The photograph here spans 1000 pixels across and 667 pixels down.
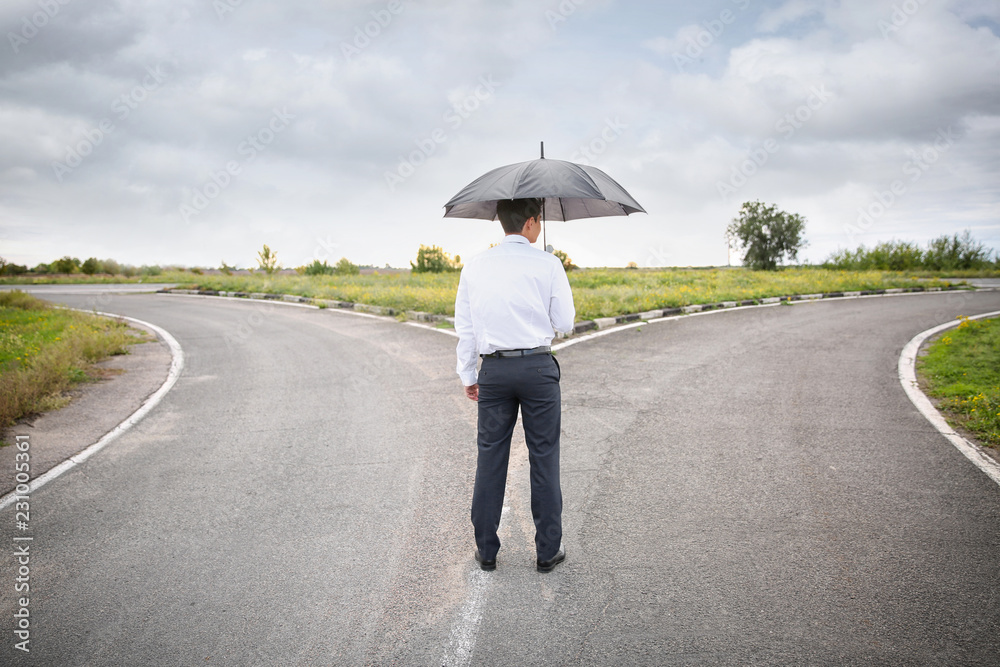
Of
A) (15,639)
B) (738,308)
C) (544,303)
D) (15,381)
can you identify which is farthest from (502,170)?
(738,308)

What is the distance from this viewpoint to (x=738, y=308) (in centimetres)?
1617

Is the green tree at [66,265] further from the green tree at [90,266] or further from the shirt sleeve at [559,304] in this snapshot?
the shirt sleeve at [559,304]

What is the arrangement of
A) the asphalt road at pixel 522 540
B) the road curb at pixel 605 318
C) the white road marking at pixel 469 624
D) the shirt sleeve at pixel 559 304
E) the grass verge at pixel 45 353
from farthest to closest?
1. the road curb at pixel 605 318
2. the grass verge at pixel 45 353
3. the shirt sleeve at pixel 559 304
4. the asphalt road at pixel 522 540
5. the white road marking at pixel 469 624

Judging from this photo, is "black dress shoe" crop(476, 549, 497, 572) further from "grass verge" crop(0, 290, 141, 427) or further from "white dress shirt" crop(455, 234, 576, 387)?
"grass verge" crop(0, 290, 141, 427)

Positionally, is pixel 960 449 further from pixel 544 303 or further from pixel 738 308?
pixel 738 308

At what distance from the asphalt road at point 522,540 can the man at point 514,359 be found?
36 cm

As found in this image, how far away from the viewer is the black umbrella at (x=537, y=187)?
3266 mm

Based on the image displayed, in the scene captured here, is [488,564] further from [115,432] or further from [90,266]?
[90,266]

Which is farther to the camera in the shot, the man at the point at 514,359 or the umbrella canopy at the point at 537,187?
the umbrella canopy at the point at 537,187

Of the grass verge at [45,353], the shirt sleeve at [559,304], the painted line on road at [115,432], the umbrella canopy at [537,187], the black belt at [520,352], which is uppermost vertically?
the umbrella canopy at [537,187]

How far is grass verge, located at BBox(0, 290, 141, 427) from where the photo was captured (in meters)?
6.76

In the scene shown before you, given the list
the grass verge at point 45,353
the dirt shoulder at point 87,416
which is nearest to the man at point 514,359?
the dirt shoulder at point 87,416

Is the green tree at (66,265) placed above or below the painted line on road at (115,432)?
above

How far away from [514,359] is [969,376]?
7.60 m
